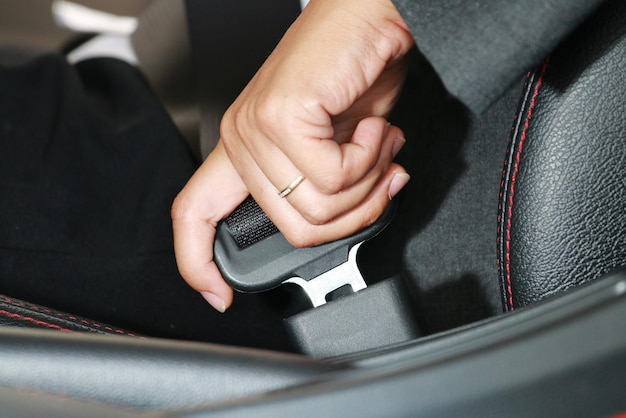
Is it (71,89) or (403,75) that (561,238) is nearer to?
(403,75)

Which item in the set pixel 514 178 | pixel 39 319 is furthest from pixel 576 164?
pixel 39 319

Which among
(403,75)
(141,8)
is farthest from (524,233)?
(141,8)

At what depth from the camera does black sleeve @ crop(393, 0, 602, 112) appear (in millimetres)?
490

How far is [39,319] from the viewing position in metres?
0.54

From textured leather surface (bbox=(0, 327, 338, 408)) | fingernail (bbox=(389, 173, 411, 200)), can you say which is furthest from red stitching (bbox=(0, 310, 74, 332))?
fingernail (bbox=(389, 173, 411, 200))

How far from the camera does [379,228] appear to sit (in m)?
0.65

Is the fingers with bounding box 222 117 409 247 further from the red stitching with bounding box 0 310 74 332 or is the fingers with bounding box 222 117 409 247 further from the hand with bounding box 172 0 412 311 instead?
the red stitching with bounding box 0 310 74 332

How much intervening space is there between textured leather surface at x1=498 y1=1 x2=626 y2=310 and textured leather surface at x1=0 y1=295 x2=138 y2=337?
330 mm

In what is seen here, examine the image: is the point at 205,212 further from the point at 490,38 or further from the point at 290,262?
the point at 490,38

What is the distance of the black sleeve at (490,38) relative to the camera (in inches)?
19.3

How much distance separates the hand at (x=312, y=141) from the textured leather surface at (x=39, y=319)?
13 centimetres

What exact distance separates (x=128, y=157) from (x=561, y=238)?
0.47 m

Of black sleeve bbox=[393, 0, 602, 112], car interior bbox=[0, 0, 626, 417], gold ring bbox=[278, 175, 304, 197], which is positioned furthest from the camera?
gold ring bbox=[278, 175, 304, 197]

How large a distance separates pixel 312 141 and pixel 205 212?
0.15 m
